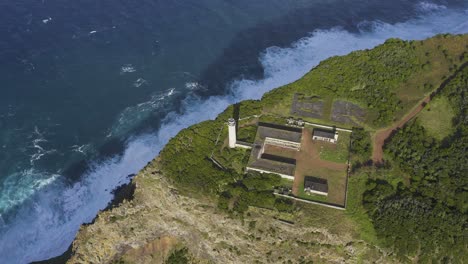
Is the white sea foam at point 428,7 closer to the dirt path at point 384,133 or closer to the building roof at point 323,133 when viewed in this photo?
the dirt path at point 384,133

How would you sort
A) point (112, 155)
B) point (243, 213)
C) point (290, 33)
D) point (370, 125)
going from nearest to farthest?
point (243, 213), point (370, 125), point (112, 155), point (290, 33)

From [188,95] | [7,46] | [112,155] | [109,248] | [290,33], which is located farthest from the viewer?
[290,33]

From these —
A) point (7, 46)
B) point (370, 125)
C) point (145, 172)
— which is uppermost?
point (7, 46)

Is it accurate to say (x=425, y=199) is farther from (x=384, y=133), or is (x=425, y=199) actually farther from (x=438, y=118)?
(x=438, y=118)

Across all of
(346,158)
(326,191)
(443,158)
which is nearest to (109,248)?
(326,191)

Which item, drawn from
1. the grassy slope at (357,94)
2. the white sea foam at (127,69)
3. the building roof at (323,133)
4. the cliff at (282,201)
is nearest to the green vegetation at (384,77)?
the grassy slope at (357,94)

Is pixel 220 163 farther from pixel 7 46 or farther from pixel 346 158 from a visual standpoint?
pixel 7 46

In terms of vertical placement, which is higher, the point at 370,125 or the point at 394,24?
the point at 394,24

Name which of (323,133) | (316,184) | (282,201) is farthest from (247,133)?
(316,184)
